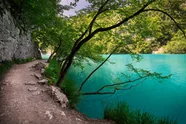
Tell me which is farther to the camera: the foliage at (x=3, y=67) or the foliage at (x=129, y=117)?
the foliage at (x=3, y=67)

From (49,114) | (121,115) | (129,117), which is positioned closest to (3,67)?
(49,114)

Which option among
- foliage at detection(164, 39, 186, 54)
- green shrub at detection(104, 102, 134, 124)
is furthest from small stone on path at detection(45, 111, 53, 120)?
foliage at detection(164, 39, 186, 54)

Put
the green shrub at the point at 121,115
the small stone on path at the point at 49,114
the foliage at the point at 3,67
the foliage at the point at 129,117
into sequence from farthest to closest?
1. the foliage at the point at 3,67
2. the green shrub at the point at 121,115
3. the foliage at the point at 129,117
4. the small stone on path at the point at 49,114

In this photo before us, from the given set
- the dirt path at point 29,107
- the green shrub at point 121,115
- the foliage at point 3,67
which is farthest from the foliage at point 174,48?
the dirt path at point 29,107

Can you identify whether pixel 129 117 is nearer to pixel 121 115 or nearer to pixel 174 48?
pixel 121 115

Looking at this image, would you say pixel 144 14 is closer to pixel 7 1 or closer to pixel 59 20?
pixel 59 20

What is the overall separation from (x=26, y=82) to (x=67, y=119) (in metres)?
2.41

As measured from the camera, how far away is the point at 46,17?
8.16 meters

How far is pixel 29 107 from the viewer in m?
4.02

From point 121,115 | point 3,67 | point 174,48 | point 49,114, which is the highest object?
point 174,48

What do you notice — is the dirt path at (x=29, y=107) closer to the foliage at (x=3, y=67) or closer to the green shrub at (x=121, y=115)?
the green shrub at (x=121, y=115)

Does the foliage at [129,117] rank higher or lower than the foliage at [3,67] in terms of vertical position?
lower

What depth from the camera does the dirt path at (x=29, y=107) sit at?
3553 millimetres

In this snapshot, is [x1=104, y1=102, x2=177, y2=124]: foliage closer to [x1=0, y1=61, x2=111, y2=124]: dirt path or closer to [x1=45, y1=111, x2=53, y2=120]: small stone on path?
[x1=0, y1=61, x2=111, y2=124]: dirt path
